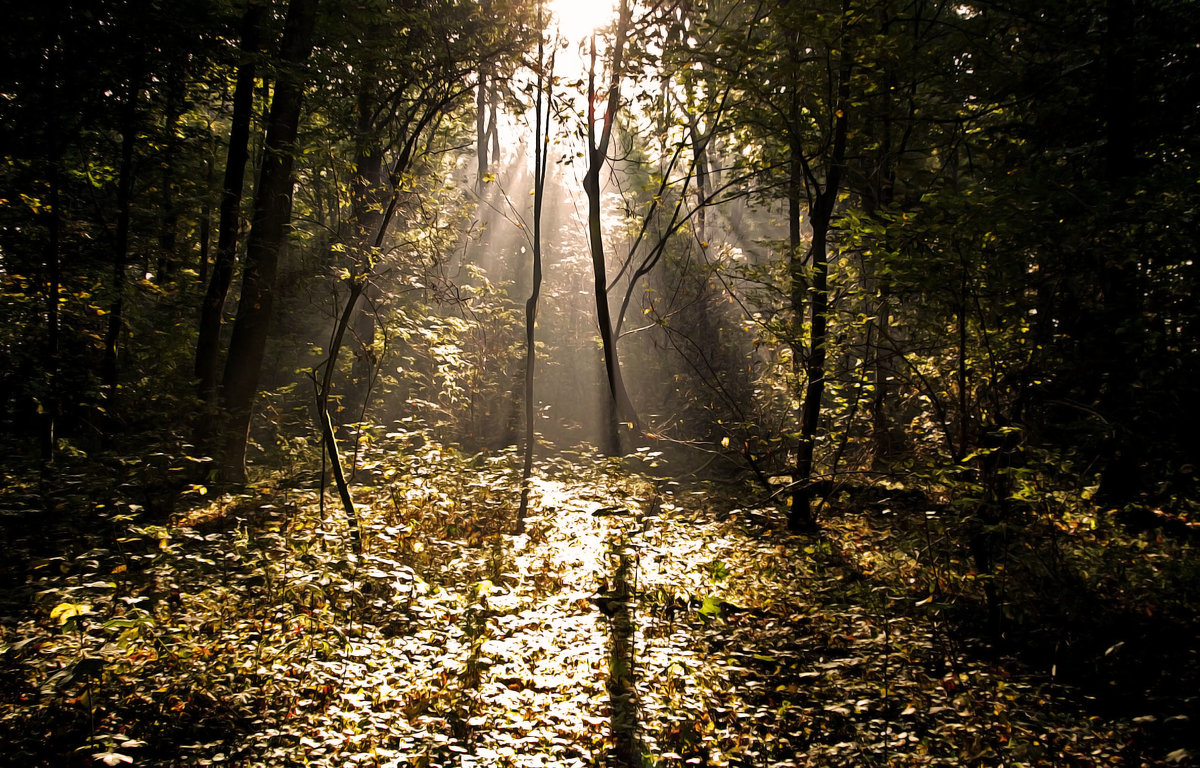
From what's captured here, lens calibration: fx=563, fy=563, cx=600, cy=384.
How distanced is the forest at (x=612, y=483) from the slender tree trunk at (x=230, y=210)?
6 centimetres

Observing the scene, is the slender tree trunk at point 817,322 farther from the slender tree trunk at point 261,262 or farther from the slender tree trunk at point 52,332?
the slender tree trunk at point 52,332

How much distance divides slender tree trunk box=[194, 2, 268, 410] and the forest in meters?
0.06

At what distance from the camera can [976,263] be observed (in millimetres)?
5086

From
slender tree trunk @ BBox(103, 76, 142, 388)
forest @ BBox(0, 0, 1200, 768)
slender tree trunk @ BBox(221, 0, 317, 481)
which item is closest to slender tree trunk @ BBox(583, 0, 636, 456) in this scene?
forest @ BBox(0, 0, 1200, 768)

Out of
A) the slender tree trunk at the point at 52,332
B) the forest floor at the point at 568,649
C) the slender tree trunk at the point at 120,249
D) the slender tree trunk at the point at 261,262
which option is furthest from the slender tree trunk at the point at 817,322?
the slender tree trunk at the point at 120,249

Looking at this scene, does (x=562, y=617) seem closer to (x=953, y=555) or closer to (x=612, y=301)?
(x=953, y=555)

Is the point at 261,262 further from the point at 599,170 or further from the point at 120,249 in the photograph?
the point at 599,170

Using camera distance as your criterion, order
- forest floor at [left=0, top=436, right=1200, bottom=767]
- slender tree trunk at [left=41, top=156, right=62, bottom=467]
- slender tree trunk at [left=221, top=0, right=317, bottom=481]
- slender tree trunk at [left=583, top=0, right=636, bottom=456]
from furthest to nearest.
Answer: slender tree trunk at [left=583, top=0, right=636, bottom=456] → slender tree trunk at [left=221, top=0, right=317, bottom=481] → slender tree trunk at [left=41, top=156, right=62, bottom=467] → forest floor at [left=0, top=436, right=1200, bottom=767]

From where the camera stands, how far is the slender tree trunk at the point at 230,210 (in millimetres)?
7234

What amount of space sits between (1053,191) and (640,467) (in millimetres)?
9191

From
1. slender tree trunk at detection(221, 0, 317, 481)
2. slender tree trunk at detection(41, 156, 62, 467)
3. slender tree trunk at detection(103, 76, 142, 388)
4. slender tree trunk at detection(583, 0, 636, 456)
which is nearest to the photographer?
slender tree trunk at detection(41, 156, 62, 467)

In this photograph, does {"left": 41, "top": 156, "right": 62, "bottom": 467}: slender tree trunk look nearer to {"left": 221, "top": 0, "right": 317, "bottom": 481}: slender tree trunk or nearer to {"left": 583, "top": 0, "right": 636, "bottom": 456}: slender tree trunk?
{"left": 221, "top": 0, "right": 317, "bottom": 481}: slender tree trunk

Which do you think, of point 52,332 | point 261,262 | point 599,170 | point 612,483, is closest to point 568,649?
point 612,483

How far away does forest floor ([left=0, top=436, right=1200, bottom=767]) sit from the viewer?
326 cm
